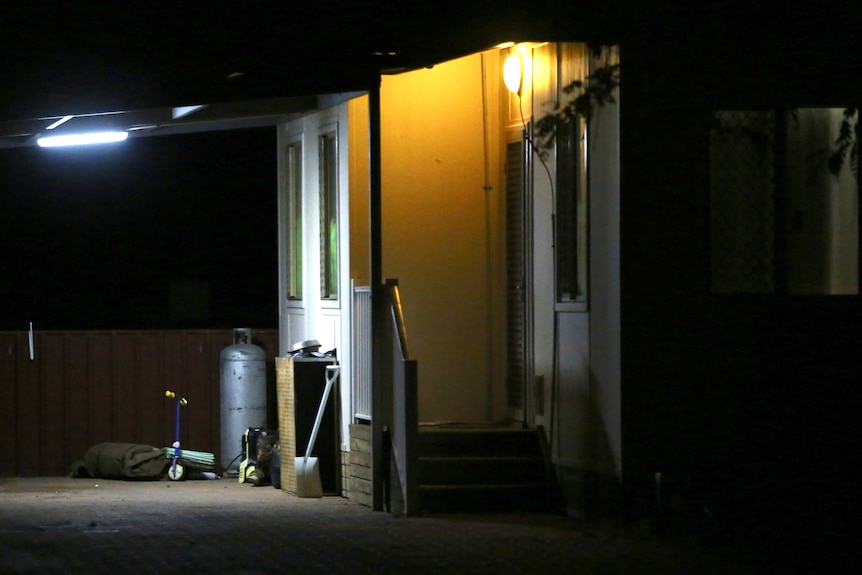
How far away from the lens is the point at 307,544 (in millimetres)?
11500

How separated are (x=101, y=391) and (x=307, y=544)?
9145mm

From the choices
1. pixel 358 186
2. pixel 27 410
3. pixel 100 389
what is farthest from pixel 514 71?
pixel 27 410

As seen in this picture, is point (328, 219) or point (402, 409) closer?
point (402, 409)

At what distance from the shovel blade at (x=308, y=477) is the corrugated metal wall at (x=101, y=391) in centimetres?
450

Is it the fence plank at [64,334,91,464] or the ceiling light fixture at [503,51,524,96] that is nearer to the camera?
the ceiling light fixture at [503,51,524,96]

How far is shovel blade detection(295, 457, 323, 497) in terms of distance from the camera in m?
15.3

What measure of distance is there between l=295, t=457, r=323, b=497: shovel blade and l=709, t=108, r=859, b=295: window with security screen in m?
4.70

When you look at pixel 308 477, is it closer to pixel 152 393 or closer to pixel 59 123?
pixel 59 123

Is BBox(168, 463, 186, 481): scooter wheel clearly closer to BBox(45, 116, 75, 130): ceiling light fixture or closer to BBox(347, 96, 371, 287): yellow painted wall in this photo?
BBox(45, 116, 75, 130): ceiling light fixture

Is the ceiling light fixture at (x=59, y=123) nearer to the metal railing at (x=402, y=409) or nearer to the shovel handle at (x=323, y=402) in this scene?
the shovel handle at (x=323, y=402)

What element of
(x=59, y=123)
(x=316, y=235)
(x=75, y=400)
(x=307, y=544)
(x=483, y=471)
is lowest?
(x=307, y=544)

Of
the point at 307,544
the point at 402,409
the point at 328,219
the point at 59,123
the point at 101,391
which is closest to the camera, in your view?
the point at 307,544

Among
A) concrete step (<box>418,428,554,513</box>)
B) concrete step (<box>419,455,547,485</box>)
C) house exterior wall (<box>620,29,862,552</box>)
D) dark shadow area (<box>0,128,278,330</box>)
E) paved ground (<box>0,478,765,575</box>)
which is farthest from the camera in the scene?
dark shadow area (<box>0,128,278,330</box>)

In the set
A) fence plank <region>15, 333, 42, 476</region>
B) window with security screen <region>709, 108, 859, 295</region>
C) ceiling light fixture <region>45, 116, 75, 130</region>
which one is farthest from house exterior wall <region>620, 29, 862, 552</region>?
fence plank <region>15, 333, 42, 476</region>
